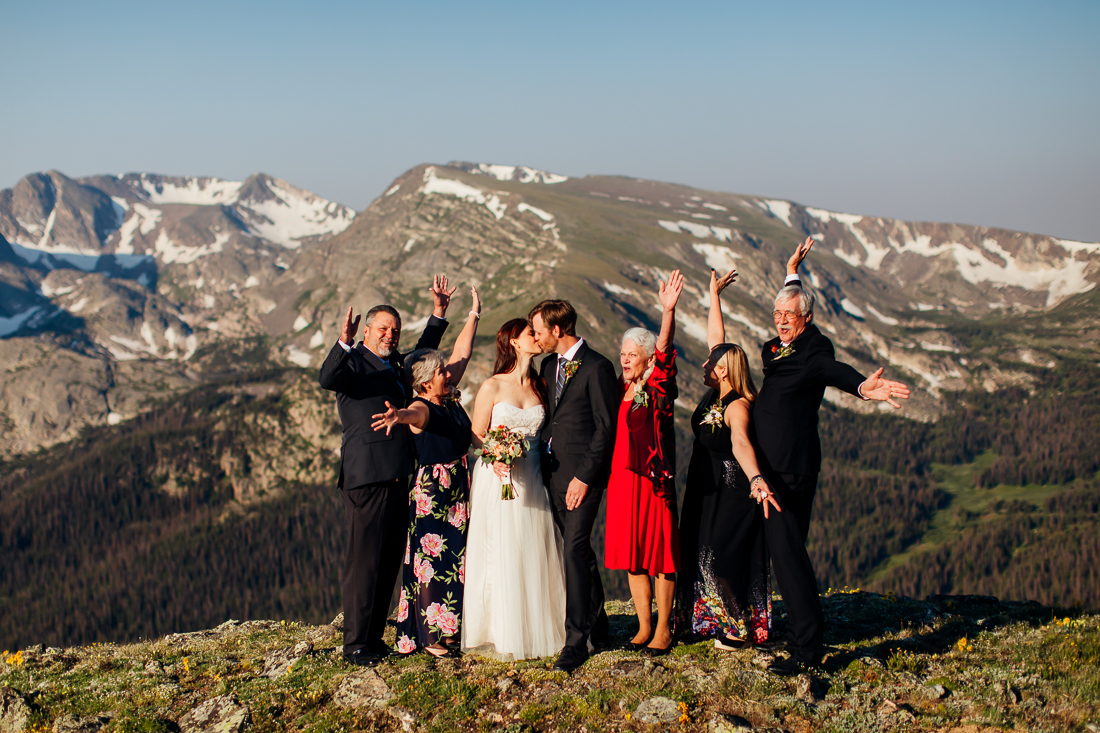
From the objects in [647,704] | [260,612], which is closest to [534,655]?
[647,704]

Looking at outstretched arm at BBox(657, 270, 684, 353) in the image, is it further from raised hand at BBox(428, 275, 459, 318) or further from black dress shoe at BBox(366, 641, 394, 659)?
black dress shoe at BBox(366, 641, 394, 659)

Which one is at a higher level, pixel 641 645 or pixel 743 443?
pixel 743 443

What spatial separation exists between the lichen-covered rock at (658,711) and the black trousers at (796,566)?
2070 millimetres

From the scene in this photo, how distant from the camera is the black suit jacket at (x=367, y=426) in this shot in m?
11.0

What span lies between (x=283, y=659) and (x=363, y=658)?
1807 millimetres

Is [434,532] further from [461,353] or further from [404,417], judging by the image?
[461,353]

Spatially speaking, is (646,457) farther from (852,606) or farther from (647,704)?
(852,606)

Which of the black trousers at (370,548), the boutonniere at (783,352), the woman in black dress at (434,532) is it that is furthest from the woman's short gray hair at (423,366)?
the boutonniere at (783,352)

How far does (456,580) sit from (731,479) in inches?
173

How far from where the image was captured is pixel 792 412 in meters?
10.3

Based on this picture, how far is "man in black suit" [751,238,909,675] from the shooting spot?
33.4 ft

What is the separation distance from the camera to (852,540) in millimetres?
193250

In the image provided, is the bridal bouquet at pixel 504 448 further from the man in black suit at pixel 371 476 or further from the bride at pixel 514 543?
the man in black suit at pixel 371 476

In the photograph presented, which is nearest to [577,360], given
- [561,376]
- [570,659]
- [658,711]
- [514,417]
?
[561,376]
